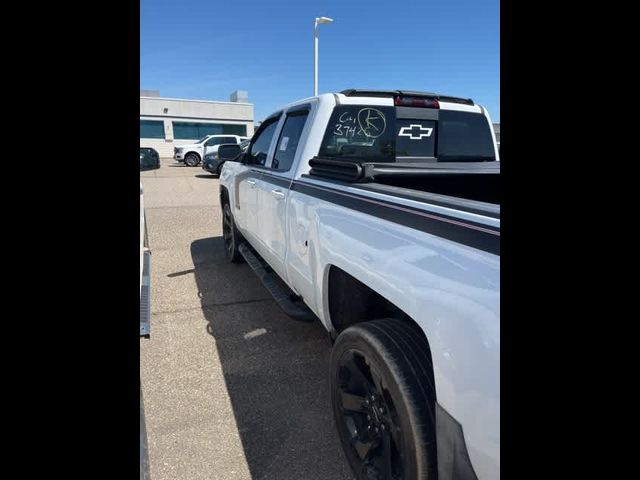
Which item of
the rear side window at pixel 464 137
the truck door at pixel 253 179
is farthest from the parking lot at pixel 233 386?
the rear side window at pixel 464 137

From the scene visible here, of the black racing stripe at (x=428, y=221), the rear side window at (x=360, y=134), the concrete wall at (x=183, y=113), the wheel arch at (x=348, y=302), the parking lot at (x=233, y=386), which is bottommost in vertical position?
the parking lot at (x=233, y=386)

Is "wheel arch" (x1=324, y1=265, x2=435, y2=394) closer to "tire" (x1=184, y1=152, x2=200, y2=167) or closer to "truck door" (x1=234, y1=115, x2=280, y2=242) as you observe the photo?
"truck door" (x1=234, y1=115, x2=280, y2=242)

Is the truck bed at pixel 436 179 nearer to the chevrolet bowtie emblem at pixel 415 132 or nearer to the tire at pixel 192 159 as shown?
the chevrolet bowtie emblem at pixel 415 132

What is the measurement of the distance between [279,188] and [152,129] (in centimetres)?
4133

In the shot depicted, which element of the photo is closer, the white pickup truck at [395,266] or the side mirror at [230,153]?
the white pickup truck at [395,266]

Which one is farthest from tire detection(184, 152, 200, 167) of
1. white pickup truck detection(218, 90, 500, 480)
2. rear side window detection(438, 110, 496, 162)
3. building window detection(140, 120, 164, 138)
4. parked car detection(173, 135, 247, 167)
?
rear side window detection(438, 110, 496, 162)

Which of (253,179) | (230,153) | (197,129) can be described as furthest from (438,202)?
(197,129)

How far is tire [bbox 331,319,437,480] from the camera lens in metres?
1.66

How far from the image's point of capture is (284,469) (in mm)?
2324

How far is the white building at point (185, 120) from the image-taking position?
40.5 meters

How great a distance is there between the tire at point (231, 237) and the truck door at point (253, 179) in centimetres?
42
